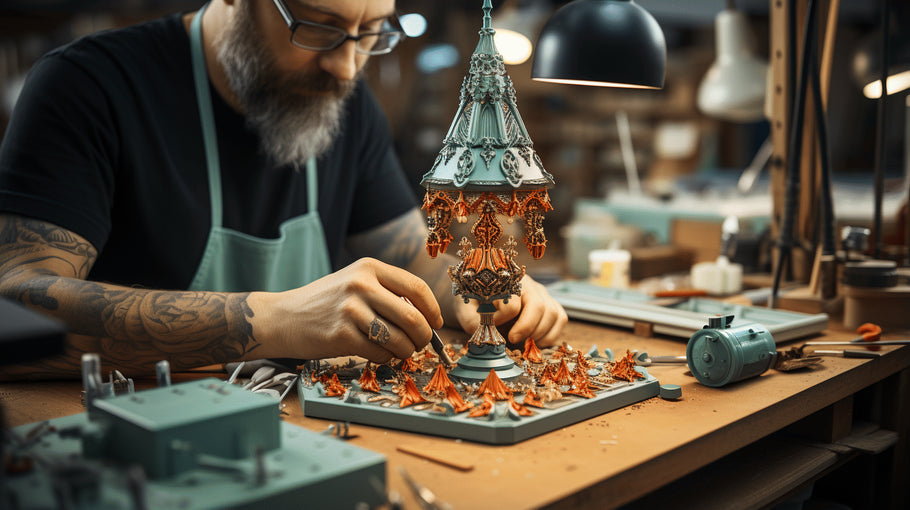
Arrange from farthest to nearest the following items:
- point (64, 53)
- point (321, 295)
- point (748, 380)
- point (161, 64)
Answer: point (161, 64)
point (64, 53)
point (748, 380)
point (321, 295)

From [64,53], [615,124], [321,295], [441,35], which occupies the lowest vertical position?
[321,295]

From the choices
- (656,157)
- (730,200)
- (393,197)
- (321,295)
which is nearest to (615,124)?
(656,157)

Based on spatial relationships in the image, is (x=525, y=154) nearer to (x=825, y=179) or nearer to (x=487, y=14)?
(x=487, y=14)

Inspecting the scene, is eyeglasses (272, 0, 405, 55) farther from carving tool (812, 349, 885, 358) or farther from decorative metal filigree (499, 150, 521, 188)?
carving tool (812, 349, 885, 358)

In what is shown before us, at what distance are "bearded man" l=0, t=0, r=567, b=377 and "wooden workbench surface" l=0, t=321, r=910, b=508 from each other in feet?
0.52

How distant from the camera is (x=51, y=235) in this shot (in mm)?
1322

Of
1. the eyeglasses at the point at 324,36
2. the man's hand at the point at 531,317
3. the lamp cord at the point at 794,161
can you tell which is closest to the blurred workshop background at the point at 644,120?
the lamp cord at the point at 794,161

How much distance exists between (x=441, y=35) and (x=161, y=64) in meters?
4.42

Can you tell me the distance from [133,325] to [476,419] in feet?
2.06

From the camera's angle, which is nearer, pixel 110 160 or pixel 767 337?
pixel 767 337

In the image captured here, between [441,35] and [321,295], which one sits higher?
[441,35]

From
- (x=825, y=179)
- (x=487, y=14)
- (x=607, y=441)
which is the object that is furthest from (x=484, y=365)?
(x=825, y=179)

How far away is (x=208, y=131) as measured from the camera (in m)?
1.69

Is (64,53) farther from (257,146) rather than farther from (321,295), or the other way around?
(321,295)
